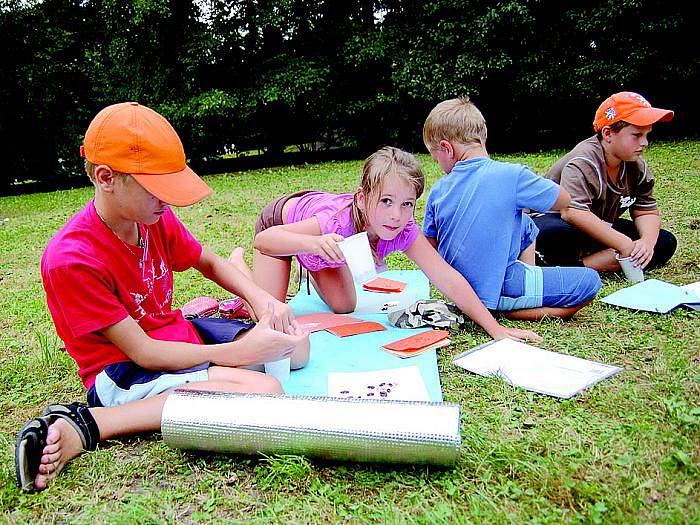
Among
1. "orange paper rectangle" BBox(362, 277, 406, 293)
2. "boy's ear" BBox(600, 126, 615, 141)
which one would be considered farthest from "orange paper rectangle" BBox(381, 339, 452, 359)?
"boy's ear" BBox(600, 126, 615, 141)

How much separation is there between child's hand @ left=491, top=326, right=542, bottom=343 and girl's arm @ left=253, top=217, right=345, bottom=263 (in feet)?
3.11

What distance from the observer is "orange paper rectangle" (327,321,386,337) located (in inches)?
128

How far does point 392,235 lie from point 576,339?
1.09 metres

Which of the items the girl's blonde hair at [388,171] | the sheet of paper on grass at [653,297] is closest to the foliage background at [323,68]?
the sheet of paper on grass at [653,297]

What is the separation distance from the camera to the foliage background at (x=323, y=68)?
12633mm

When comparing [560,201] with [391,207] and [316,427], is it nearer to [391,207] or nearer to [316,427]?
[391,207]

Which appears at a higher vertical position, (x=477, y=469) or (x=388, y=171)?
(x=388, y=171)

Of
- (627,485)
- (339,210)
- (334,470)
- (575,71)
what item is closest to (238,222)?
(339,210)

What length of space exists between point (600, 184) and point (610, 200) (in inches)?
7.2

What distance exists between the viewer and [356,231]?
10.1 ft

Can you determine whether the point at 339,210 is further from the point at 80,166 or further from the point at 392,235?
the point at 80,166

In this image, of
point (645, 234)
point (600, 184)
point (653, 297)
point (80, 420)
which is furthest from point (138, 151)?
point (645, 234)

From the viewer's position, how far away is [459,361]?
9.05 feet

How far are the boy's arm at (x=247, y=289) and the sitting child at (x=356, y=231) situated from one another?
0.36m
